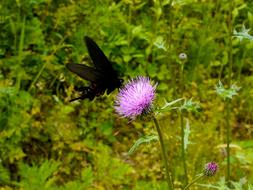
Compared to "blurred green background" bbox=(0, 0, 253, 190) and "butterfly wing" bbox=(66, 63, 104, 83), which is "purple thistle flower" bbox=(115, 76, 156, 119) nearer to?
"butterfly wing" bbox=(66, 63, 104, 83)

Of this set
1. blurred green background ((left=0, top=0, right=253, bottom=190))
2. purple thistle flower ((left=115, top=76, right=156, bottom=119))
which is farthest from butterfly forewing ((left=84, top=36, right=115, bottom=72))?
blurred green background ((left=0, top=0, right=253, bottom=190))

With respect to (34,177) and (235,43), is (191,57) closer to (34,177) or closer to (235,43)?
(235,43)

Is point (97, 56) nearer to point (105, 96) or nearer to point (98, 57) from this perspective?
point (98, 57)

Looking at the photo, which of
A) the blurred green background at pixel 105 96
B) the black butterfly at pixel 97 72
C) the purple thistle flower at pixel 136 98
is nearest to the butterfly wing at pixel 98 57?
the black butterfly at pixel 97 72

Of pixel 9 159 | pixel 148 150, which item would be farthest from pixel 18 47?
pixel 148 150

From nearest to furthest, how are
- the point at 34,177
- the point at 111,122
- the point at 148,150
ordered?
the point at 34,177 → the point at 148,150 → the point at 111,122

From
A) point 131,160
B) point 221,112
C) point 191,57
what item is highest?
point 191,57
